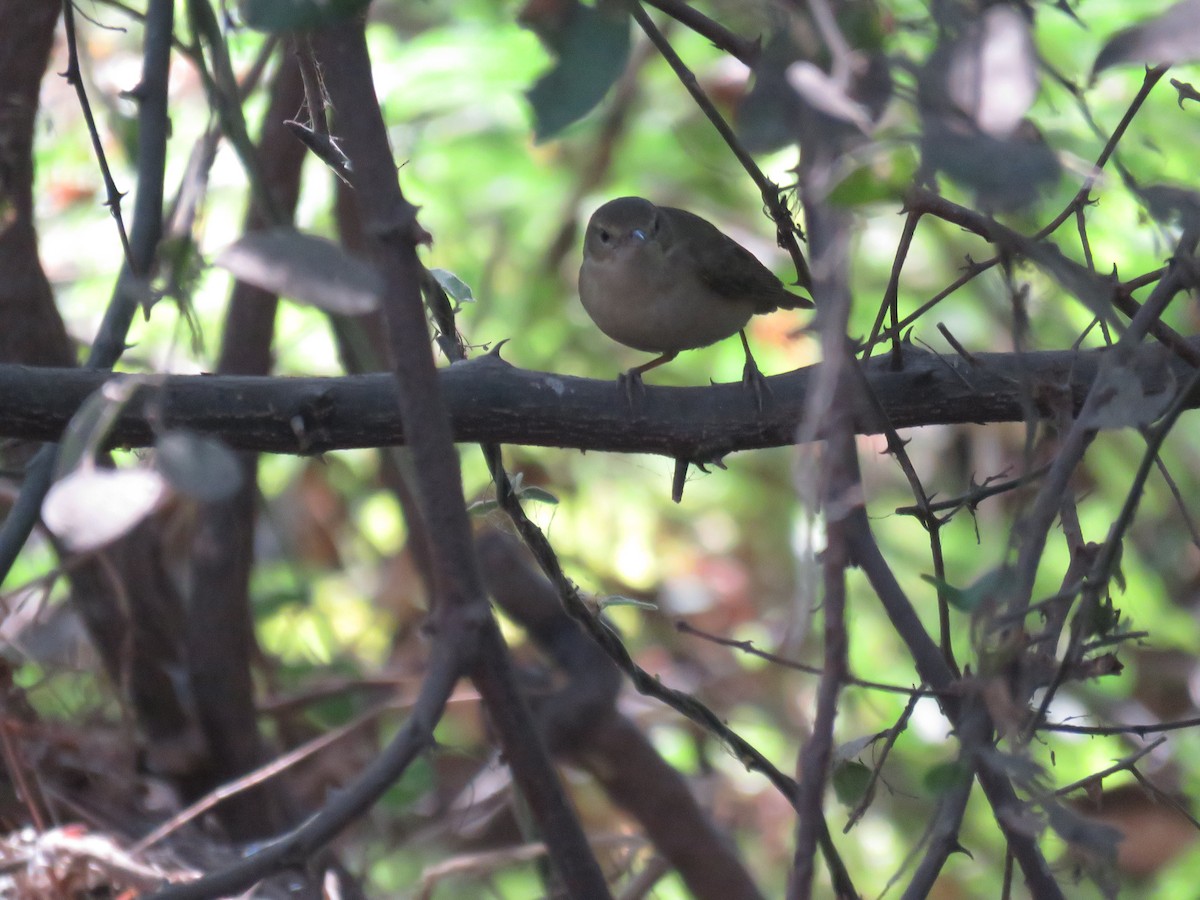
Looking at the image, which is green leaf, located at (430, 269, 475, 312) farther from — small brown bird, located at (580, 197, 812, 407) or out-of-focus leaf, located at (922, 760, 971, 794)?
small brown bird, located at (580, 197, 812, 407)

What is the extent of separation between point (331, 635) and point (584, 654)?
1.03 metres

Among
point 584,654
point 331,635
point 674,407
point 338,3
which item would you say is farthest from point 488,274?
point 338,3

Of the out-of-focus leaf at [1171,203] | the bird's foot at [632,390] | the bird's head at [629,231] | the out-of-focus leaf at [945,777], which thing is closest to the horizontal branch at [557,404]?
the bird's foot at [632,390]

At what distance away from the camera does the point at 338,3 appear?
86cm

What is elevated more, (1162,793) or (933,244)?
(933,244)

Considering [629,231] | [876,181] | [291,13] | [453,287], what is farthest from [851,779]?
[629,231]

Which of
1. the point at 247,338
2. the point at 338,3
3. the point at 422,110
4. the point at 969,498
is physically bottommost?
the point at 969,498

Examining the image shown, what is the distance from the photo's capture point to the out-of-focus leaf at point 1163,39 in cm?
91

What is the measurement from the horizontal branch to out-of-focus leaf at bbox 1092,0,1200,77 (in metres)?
0.50

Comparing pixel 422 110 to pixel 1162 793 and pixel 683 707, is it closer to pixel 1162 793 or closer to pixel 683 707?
pixel 683 707

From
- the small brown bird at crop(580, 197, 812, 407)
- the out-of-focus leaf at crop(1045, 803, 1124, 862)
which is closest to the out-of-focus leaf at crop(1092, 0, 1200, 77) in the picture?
the out-of-focus leaf at crop(1045, 803, 1124, 862)

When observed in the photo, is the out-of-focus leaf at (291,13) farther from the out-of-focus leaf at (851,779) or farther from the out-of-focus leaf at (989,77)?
the out-of-focus leaf at (851,779)

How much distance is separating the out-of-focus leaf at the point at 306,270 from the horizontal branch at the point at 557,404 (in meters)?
0.57

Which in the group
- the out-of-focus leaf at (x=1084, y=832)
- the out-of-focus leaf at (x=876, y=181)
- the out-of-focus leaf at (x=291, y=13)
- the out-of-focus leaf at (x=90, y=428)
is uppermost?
the out-of-focus leaf at (x=291, y=13)
